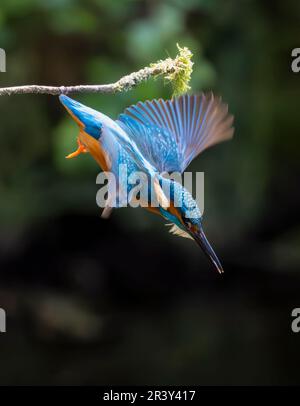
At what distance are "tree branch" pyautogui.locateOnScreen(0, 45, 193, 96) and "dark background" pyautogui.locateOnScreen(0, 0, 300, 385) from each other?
2600 millimetres

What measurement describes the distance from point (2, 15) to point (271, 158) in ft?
7.51

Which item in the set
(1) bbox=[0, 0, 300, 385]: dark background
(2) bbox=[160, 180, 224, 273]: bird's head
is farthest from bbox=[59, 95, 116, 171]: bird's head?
(1) bbox=[0, 0, 300, 385]: dark background

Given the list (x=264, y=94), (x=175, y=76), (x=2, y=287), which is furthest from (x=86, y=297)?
(x=175, y=76)

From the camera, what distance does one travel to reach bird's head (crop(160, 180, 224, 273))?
33.2 inches

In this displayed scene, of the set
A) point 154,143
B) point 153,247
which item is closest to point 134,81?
point 154,143

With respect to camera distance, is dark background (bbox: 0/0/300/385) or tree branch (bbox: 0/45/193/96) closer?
tree branch (bbox: 0/45/193/96)

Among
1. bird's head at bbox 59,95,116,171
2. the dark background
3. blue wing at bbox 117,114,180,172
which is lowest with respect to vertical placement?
bird's head at bbox 59,95,116,171

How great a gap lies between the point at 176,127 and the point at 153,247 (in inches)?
133

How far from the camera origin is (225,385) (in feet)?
11.6

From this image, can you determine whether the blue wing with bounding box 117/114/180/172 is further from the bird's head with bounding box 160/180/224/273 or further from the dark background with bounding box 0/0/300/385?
the dark background with bounding box 0/0/300/385

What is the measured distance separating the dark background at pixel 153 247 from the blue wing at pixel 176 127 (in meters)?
2.59

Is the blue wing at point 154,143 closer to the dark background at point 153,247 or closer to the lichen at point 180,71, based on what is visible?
the lichen at point 180,71

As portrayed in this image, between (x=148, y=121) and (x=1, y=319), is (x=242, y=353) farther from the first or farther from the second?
(x=148, y=121)

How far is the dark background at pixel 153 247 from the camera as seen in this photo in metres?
3.81
